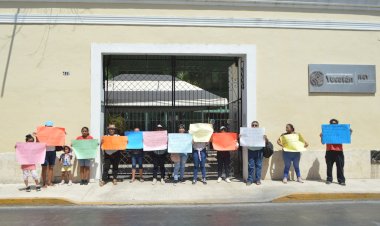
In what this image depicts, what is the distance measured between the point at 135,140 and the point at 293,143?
14.5 feet

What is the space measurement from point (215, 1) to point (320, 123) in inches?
185

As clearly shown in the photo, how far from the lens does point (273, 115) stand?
39.2ft

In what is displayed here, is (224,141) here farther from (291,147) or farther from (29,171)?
(29,171)

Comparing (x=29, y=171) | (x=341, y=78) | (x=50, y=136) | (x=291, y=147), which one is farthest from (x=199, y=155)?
(x=341, y=78)

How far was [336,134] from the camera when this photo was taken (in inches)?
446

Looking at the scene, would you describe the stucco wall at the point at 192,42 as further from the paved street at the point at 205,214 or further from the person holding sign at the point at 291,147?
the paved street at the point at 205,214

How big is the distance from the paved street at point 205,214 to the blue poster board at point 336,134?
2397 millimetres

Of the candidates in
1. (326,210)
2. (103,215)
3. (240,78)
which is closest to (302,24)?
(240,78)

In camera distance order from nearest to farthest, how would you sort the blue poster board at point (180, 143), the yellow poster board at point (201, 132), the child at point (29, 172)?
the child at point (29, 172), the blue poster board at point (180, 143), the yellow poster board at point (201, 132)

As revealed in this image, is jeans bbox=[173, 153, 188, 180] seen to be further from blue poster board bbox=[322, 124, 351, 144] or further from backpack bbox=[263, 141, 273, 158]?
blue poster board bbox=[322, 124, 351, 144]

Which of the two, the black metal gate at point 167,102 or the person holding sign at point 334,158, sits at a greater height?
the black metal gate at point 167,102

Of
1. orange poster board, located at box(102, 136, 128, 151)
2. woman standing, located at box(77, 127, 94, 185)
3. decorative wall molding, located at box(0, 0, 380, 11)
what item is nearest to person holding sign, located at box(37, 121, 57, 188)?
woman standing, located at box(77, 127, 94, 185)

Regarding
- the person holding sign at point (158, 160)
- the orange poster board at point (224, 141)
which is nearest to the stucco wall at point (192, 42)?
the orange poster board at point (224, 141)

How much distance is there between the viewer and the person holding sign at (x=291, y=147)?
11359 millimetres
